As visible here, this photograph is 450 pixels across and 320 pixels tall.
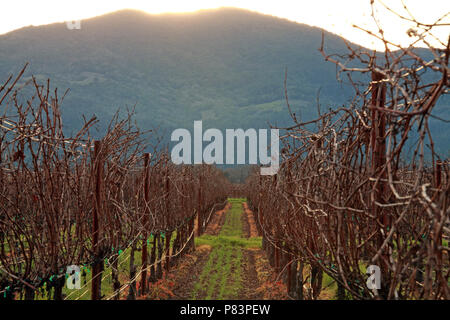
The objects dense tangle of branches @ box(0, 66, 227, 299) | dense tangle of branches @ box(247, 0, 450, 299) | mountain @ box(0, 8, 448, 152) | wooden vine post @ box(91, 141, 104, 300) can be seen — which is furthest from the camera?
mountain @ box(0, 8, 448, 152)

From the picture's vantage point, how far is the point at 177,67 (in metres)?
174

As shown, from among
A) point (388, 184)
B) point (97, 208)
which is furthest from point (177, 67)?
point (388, 184)

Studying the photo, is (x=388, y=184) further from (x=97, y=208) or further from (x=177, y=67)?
(x=177, y=67)

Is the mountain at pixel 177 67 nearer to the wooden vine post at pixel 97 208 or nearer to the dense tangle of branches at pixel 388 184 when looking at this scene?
the wooden vine post at pixel 97 208

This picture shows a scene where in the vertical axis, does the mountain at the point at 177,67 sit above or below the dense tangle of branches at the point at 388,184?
above

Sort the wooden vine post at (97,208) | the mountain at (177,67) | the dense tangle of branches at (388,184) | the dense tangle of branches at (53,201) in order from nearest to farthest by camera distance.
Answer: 1. the dense tangle of branches at (388,184)
2. the dense tangle of branches at (53,201)
3. the wooden vine post at (97,208)
4. the mountain at (177,67)

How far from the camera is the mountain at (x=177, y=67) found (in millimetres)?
134750

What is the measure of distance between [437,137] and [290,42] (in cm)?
9064

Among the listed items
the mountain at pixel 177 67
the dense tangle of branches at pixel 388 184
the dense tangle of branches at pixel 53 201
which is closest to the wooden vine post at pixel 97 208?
the dense tangle of branches at pixel 53 201

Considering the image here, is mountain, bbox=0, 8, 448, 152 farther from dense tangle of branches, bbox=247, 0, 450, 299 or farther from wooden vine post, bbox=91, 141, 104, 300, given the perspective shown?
dense tangle of branches, bbox=247, 0, 450, 299

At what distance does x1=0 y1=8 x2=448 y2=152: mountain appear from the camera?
13475 centimetres

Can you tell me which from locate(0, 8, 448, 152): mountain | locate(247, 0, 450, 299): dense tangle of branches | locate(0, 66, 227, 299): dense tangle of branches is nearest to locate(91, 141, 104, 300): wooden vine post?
locate(0, 66, 227, 299): dense tangle of branches

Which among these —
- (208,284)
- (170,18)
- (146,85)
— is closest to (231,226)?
(208,284)
